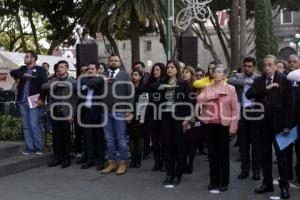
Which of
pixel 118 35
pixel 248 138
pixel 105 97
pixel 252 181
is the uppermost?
pixel 118 35

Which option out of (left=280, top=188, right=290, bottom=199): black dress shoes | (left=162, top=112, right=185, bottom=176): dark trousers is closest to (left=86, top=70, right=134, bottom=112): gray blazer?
(left=162, top=112, right=185, bottom=176): dark trousers

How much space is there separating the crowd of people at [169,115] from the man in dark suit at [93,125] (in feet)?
0.06

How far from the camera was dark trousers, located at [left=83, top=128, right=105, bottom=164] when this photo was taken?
29.5 feet

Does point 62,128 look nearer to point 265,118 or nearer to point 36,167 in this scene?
point 36,167

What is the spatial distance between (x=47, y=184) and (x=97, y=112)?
157 cm

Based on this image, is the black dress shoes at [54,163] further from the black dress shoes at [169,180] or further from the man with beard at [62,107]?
the black dress shoes at [169,180]

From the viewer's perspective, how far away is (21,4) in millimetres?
25172

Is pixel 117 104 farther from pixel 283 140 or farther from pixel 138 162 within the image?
pixel 283 140

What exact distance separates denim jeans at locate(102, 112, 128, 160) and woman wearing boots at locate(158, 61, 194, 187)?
1.01 m

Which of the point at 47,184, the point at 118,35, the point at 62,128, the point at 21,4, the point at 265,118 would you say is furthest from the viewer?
the point at 118,35

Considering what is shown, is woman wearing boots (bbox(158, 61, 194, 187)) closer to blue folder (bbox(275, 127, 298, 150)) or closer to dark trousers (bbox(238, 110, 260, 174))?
dark trousers (bbox(238, 110, 260, 174))

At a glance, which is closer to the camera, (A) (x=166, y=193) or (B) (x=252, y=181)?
(A) (x=166, y=193)

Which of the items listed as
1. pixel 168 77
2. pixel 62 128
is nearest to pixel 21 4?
pixel 62 128

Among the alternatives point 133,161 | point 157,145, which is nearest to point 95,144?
point 133,161
